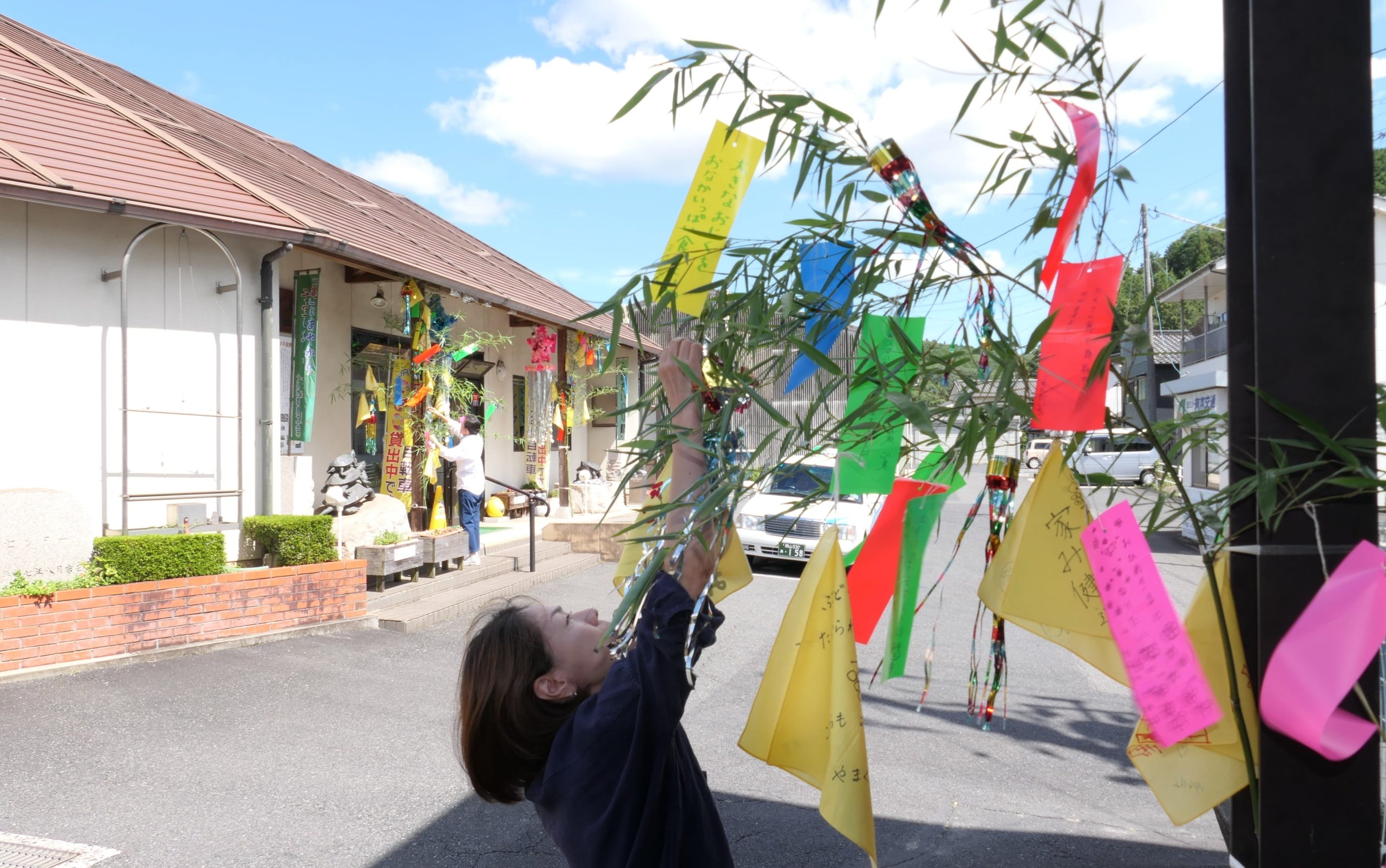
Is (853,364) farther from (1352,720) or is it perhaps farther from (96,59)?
(96,59)

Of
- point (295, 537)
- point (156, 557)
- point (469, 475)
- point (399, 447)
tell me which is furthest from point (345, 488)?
point (156, 557)

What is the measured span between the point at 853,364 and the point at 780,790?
3548 millimetres

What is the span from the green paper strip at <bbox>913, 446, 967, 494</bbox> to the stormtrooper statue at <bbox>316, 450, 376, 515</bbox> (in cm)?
838

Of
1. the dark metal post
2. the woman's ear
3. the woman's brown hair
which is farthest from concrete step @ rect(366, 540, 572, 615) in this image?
the dark metal post

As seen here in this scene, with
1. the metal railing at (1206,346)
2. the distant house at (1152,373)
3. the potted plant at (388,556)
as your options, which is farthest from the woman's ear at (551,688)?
the potted plant at (388,556)

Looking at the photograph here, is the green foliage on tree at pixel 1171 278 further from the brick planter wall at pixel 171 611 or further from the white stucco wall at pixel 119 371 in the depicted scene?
the white stucco wall at pixel 119 371

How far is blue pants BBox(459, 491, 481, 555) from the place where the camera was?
33.4 feet

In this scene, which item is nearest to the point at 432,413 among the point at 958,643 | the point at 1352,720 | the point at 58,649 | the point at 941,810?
the point at 58,649

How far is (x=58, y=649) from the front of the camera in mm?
6125

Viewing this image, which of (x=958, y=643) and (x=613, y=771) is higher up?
(x=613, y=771)

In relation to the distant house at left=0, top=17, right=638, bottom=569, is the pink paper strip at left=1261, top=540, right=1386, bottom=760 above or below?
below

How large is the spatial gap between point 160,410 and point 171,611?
1.98m

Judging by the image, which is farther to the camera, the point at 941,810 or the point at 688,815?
the point at 941,810

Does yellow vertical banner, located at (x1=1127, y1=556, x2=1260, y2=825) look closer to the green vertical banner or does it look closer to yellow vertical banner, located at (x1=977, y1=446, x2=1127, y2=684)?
yellow vertical banner, located at (x1=977, y1=446, x2=1127, y2=684)
